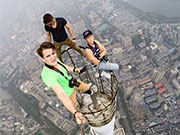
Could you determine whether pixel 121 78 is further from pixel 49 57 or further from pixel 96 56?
pixel 49 57

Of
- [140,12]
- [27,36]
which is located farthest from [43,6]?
[140,12]

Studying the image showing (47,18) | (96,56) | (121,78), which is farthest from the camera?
(121,78)

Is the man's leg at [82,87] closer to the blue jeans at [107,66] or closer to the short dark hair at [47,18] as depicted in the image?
the blue jeans at [107,66]

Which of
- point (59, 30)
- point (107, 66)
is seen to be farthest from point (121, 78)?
point (107, 66)

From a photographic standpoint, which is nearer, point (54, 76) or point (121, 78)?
point (54, 76)

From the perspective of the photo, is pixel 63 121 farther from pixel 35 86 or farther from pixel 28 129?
pixel 35 86

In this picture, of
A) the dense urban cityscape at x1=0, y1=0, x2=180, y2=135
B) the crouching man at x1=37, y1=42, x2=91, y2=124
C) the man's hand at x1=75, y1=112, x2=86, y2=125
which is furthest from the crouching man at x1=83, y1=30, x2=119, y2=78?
the dense urban cityscape at x1=0, y1=0, x2=180, y2=135
